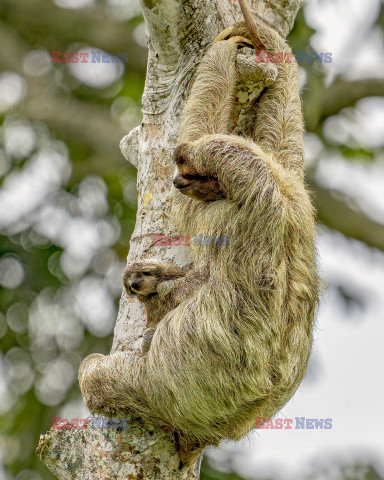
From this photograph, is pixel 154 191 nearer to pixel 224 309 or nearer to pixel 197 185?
pixel 197 185

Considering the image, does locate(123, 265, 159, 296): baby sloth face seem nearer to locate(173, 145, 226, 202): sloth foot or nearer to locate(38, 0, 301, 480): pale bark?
locate(38, 0, 301, 480): pale bark

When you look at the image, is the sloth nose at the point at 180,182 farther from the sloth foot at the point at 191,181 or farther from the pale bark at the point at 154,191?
the pale bark at the point at 154,191

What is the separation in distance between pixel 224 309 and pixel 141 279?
2.49 ft

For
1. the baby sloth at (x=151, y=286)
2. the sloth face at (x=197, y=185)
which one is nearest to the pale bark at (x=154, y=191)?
the baby sloth at (x=151, y=286)

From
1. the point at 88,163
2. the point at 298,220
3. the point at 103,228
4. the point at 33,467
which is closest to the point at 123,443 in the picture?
the point at 298,220

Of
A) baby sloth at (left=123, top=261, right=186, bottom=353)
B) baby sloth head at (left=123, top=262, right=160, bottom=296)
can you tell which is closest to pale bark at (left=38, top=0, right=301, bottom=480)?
baby sloth at (left=123, top=261, right=186, bottom=353)

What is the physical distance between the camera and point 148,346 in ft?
17.8

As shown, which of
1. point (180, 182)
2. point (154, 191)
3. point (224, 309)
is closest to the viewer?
point (224, 309)

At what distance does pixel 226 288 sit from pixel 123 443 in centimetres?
143

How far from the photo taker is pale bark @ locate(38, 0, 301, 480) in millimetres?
5246

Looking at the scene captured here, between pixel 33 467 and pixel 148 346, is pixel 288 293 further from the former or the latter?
pixel 33 467

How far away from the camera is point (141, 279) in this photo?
5.45 m

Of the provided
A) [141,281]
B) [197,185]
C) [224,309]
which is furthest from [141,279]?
[197,185]

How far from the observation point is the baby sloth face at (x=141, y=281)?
543 centimetres
